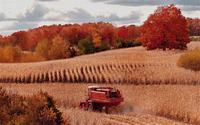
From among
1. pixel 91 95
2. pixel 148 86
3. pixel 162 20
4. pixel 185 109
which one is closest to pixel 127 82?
pixel 148 86

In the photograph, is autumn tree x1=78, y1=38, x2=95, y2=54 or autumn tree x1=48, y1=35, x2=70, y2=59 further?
autumn tree x1=78, y1=38, x2=95, y2=54

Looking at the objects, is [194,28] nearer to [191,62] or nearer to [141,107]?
[191,62]

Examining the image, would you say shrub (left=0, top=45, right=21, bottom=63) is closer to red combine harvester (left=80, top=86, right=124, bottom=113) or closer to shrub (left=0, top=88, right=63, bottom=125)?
red combine harvester (left=80, top=86, right=124, bottom=113)

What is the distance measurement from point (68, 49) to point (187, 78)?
177ft

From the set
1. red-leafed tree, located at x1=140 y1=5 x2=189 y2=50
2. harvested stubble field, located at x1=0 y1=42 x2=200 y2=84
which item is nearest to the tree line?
red-leafed tree, located at x1=140 y1=5 x2=189 y2=50

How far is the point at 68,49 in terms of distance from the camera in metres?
106

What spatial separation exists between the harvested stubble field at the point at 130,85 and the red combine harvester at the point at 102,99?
940 mm

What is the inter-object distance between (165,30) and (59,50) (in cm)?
2794

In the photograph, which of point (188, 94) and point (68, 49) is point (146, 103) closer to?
point (188, 94)

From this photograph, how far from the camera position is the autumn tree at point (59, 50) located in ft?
344

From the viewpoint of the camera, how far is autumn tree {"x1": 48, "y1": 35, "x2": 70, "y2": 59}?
105m

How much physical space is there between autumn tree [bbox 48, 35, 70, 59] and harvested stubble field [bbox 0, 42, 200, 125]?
84.6 feet

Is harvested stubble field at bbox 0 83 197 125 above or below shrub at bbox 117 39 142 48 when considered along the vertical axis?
above

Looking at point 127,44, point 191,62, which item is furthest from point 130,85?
point 127,44
